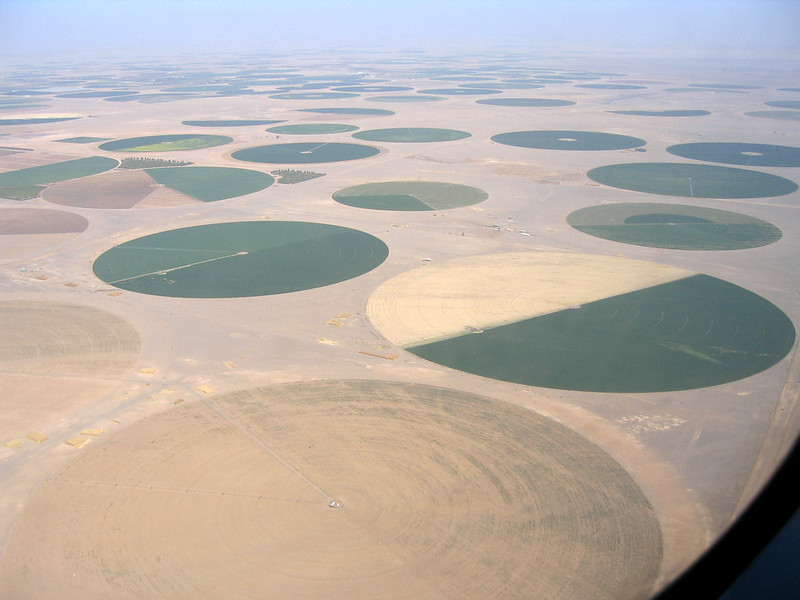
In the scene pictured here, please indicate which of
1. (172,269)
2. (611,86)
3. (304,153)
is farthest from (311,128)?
(611,86)

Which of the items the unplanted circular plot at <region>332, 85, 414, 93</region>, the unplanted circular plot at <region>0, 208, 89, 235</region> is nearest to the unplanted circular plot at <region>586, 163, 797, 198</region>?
the unplanted circular plot at <region>0, 208, 89, 235</region>

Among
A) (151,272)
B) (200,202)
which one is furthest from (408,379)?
(200,202)

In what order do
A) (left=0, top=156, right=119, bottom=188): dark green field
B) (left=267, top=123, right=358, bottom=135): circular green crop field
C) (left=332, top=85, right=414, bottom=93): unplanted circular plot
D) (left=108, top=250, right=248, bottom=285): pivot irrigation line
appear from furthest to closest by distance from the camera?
(left=332, top=85, right=414, bottom=93): unplanted circular plot
(left=267, top=123, right=358, bottom=135): circular green crop field
(left=0, top=156, right=119, bottom=188): dark green field
(left=108, top=250, right=248, bottom=285): pivot irrigation line

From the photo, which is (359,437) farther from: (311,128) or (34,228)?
Result: (311,128)

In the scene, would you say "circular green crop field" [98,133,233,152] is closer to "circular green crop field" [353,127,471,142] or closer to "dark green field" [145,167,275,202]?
"dark green field" [145,167,275,202]

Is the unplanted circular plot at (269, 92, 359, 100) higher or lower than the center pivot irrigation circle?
higher

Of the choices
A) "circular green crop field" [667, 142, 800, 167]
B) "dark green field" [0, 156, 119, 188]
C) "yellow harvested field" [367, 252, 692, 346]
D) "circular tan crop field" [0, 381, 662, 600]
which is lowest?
"dark green field" [0, 156, 119, 188]

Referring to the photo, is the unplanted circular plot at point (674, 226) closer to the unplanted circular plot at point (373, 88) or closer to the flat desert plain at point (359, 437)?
the flat desert plain at point (359, 437)
